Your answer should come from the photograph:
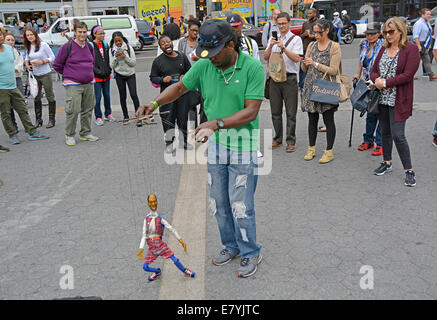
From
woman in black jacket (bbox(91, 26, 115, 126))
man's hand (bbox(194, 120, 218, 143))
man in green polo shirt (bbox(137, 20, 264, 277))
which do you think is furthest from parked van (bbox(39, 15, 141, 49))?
man's hand (bbox(194, 120, 218, 143))

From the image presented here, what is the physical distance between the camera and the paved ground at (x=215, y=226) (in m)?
3.24

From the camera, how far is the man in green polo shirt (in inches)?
113

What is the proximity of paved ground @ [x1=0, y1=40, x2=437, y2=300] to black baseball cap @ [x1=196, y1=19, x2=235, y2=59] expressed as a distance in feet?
5.53

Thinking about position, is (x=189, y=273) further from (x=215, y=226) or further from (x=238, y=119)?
(x=238, y=119)

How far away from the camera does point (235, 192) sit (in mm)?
3189

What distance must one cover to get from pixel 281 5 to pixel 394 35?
3149 centimetres

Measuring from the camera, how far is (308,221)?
4199 millimetres

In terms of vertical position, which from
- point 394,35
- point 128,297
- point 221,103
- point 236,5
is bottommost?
point 128,297

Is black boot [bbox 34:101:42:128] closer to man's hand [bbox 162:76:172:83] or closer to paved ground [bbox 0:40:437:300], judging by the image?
paved ground [bbox 0:40:437:300]

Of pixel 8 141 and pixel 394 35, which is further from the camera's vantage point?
pixel 8 141

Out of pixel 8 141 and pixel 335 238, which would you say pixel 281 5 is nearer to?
pixel 8 141

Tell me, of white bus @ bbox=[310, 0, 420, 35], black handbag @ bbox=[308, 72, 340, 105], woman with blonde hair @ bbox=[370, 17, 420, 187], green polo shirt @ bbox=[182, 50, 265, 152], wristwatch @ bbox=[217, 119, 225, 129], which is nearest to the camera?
wristwatch @ bbox=[217, 119, 225, 129]

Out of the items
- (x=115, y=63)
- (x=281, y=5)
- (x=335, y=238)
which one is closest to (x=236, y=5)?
(x=281, y=5)

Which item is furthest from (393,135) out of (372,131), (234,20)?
(234,20)
